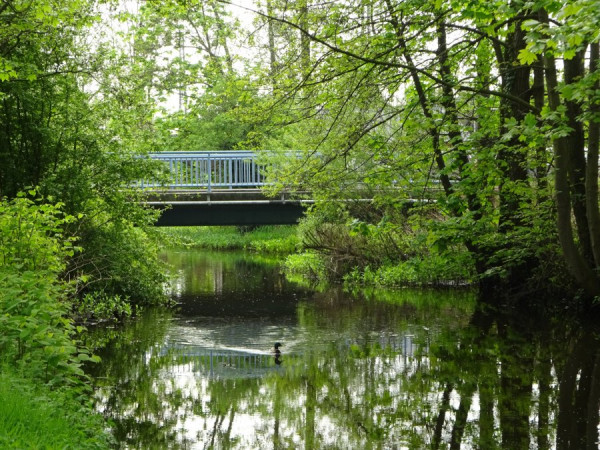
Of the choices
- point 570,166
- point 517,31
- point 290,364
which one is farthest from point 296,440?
point 517,31

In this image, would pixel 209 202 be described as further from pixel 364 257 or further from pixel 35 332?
pixel 35 332

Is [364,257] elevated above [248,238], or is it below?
below

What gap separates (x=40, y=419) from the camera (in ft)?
19.1

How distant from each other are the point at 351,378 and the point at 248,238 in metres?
28.5

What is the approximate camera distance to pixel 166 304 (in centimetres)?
1794

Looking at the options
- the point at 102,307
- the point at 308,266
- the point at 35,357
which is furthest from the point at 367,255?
the point at 35,357

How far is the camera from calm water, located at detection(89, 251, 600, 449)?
8234 millimetres

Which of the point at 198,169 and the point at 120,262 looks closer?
the point at 120,262

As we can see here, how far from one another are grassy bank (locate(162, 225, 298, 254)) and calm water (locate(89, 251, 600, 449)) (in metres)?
17.8

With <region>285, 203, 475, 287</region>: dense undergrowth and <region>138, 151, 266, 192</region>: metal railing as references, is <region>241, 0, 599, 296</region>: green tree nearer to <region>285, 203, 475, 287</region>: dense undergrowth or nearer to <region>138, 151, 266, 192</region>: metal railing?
<region>285, 203, 475, 287</region>: dense undergrowth

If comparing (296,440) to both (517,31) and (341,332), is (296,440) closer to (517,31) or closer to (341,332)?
(341,332)

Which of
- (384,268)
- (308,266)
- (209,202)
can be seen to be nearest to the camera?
(209,202)

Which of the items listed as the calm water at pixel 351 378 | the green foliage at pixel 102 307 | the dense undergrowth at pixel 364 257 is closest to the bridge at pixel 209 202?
the dense undergrowth at pixel 364 257

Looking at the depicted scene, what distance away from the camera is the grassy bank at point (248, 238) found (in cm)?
3573
